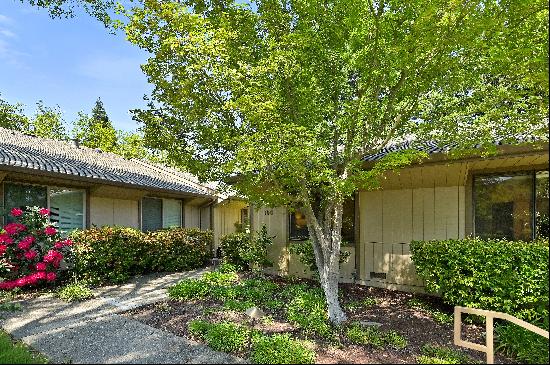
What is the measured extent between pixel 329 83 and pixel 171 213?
969 centimetres

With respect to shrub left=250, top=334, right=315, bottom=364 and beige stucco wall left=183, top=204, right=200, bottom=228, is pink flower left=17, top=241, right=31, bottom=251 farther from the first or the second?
beige stucco wall left=183, top=204, right=200, bottom=228

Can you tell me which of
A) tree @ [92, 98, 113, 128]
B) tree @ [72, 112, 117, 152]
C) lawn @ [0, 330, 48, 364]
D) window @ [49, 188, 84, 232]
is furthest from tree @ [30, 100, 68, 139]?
lawn @ [0, 330, 48, 364]

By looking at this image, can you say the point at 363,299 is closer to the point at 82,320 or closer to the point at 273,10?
the point at 82,320

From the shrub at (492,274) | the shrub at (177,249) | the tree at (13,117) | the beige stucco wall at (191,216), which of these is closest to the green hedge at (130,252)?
the shrub at (177,249)

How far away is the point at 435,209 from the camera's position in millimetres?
7457

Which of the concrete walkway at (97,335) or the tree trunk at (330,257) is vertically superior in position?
the tree trunk at (330,257)

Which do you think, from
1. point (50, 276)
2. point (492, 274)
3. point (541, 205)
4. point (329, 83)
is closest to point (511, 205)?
point (541, 205)

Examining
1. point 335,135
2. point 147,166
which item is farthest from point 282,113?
point 147,166

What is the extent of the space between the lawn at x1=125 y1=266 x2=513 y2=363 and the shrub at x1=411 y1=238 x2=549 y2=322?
497mm

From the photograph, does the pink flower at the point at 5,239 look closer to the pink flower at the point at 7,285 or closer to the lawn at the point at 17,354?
the pink flower at the point at 7,285

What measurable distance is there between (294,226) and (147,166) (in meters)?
9.04

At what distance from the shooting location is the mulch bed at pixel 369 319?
13.6 ft

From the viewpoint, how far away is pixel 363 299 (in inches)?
276

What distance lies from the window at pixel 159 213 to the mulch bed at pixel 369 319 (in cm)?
608
